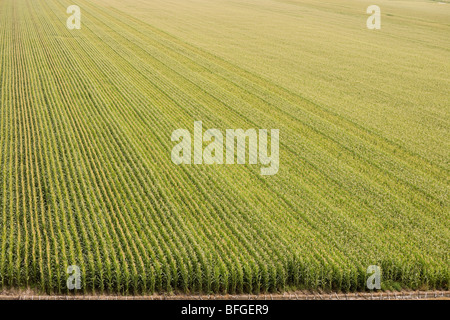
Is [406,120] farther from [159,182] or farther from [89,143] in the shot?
[89,143]

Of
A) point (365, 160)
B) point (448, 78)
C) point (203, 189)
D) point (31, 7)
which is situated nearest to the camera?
point (203, 189)

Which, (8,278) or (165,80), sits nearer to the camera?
(8,278)

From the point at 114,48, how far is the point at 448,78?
27327 millimetres

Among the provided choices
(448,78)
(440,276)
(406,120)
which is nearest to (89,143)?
(440,276)

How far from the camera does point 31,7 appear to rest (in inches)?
2243
